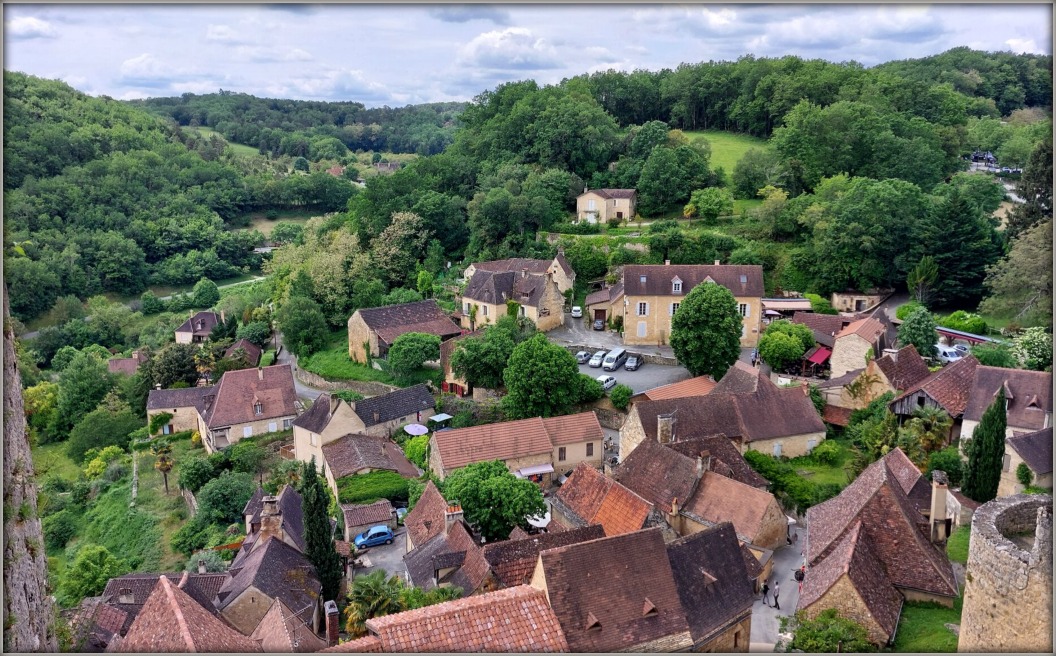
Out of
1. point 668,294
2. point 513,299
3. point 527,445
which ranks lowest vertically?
point 527,445

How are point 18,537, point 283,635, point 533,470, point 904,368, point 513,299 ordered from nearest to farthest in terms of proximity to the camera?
point 18,537 → point 283,635 → point 533,470 → point 904,368 → point 513,299

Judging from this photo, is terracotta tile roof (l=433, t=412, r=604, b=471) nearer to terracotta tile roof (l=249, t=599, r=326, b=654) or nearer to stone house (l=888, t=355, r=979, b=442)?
stone house (l=888, t=355, r=979, b=442)

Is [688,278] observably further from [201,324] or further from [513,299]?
[201,324]

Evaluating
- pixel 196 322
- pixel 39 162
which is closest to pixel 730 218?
pixel 196 322

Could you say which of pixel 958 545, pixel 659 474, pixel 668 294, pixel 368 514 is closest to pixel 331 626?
pixel 368 514

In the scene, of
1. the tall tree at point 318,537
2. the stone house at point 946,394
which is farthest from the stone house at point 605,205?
the tall tree at point 318,537

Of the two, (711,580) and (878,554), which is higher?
(711,580)
